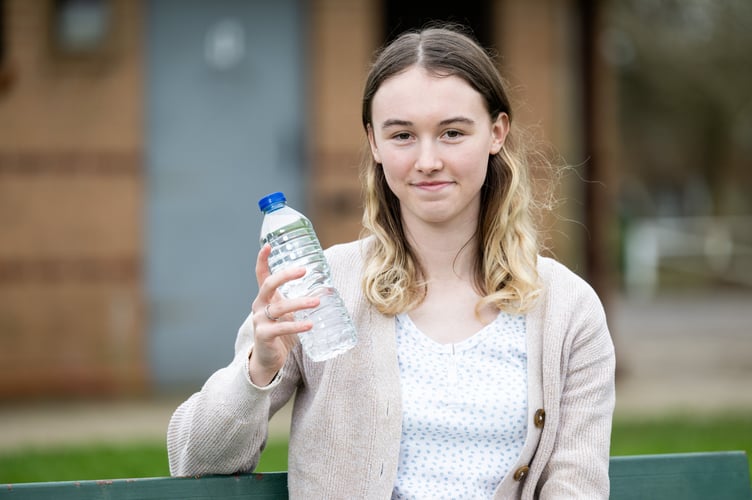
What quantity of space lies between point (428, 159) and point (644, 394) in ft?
22.0

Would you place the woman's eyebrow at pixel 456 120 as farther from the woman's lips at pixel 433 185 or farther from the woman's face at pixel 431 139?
the woman's lips at pixel 433 185

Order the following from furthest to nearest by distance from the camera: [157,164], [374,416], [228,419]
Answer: [157,164] → [374,416] → [228,419]

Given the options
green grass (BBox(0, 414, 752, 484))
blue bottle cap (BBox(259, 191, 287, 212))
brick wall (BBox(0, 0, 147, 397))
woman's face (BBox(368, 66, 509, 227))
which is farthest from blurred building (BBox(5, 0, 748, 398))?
blue bottle cap (BBox(259, 191, 287, 212))

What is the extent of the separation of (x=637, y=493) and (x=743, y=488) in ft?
1.11

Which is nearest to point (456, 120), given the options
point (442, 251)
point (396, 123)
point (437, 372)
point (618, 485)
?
point (396, 123)

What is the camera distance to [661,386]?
938cm

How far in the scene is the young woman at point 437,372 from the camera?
271 centimetres

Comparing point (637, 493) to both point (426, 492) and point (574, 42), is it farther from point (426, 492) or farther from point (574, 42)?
point (574, 42)

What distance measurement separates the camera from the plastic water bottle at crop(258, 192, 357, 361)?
265cm

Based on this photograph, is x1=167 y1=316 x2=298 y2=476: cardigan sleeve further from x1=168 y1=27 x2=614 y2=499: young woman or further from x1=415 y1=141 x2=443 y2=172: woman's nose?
x1=415 y1=141 x2=443 y2=172: woman's nose

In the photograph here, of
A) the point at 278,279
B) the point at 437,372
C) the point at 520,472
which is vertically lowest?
the point at 520,472

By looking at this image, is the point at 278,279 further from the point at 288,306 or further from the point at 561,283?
the point at 561,283

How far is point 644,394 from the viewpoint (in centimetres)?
895

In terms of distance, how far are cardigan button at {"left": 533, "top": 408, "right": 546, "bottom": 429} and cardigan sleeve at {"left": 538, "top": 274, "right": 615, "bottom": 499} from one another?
0.16 feet
